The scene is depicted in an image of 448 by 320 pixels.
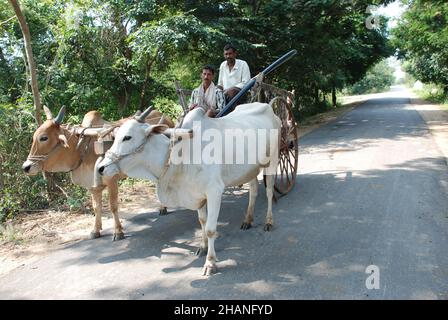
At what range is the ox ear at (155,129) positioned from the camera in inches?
153

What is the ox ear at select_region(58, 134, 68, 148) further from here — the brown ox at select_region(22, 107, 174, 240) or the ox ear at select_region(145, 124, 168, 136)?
the ox ear at select_region(145, 124, 168, 136)

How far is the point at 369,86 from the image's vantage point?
80750 millimetres

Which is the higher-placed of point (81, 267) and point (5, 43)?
point (5, 43)

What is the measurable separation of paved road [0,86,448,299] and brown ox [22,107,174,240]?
0.59m

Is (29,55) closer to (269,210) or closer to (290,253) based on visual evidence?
(269,210)

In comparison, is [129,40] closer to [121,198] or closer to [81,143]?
[121,198]

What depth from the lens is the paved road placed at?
363 cm

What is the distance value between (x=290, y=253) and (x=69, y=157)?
3008mm

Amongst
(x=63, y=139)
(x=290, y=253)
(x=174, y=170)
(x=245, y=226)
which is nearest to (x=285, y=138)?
(x=245, y=226)

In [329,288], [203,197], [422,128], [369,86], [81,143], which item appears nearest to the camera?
[329,288]

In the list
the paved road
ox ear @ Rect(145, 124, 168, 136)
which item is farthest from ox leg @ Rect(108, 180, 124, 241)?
ox ear @ Rect(145, 124, 168, 136)

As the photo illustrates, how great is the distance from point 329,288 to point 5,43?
10.3 metres
